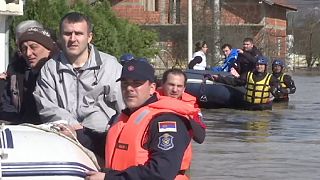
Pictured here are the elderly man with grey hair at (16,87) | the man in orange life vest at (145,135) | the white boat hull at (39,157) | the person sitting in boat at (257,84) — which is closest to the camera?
the white boat hull at (39,157)

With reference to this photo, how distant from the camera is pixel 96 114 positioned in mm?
6484

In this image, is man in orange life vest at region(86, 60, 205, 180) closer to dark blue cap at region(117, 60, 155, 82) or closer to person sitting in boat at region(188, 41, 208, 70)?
dark blue cap at region(117, 60, 155, 82)

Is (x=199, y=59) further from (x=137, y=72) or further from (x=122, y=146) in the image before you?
(x=122, y=146)

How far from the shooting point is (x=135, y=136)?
5.58 m

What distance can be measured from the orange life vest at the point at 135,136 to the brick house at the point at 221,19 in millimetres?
33730

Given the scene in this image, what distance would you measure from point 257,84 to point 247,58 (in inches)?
32.1

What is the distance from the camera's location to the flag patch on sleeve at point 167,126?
5520 mm

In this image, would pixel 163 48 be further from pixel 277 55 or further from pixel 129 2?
pixel 129 2

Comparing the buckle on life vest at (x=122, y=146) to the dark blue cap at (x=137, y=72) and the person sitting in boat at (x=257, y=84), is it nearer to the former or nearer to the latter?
the dark blue cap at (x=137, y=72)

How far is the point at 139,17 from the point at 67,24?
45.6 metres

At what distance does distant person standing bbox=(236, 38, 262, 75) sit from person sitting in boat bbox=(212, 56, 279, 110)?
180 mm

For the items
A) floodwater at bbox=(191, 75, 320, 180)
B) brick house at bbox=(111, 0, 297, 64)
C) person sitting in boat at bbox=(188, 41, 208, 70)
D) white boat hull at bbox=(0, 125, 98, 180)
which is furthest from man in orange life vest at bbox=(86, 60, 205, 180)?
brick house at bbox=(111, 0, 297, 64)

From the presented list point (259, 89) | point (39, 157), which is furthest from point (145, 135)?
point (259, 89)

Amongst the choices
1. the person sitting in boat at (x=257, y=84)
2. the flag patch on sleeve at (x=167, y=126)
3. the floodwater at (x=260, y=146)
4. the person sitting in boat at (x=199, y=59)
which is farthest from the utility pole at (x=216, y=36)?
the flag patch on sleeve at (x=167, y=126)
